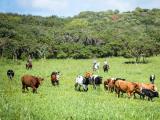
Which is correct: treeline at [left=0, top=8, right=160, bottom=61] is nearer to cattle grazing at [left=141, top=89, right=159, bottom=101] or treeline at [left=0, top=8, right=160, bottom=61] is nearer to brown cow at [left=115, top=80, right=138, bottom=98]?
brown cow at [left=115, top=80, right=138, bottom=98]

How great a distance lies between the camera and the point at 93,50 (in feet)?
292

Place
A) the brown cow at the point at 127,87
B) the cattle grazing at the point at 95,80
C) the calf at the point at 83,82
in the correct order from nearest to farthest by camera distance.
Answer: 1. the brown cow at the point at 127,87
2. the calf at the point at 83,82
3. the cattle grazing at the point at 95,80

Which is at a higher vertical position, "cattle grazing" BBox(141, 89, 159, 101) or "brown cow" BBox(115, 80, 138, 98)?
"brown cow" BBox(115, 80, 138, 98)

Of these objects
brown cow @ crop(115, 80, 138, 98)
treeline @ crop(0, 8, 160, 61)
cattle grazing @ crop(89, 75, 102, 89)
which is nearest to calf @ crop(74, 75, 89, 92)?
cattle grazing @ crop(89, 75, 102, 89)

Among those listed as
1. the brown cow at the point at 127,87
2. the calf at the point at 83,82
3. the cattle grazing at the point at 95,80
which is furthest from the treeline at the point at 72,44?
the brown cow at the point at 127,87

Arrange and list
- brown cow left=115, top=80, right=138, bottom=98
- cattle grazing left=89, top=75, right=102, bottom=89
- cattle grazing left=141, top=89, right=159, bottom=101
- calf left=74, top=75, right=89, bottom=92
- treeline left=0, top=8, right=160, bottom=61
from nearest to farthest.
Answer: cattle grazing left=141, top=89, right=159, bottom=101 → brown cow left=115, top=80, right=138, bottom=98 → calf left=74, top=75, right=89, bottom=92 → cattle grazing left=89, top=75, right=102, bottom=89 → treeline left=0, top=8, right=160, bottom=61

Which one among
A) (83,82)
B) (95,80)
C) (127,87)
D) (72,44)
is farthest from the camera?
(72,44)

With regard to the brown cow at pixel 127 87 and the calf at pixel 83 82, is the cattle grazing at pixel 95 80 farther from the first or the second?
the brown cow at pixel 127 87


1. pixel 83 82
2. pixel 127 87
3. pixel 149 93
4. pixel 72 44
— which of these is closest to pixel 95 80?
pixel 83 82

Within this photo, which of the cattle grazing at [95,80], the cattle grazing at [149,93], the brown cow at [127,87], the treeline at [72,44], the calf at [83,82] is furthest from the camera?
the treeline at [72,44]

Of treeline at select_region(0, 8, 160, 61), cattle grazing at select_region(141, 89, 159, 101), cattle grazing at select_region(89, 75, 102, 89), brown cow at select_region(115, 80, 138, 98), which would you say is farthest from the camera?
treeline at select_region(0, 8, 160, 61)

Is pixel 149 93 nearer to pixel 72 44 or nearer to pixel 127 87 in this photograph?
pixel 127 87

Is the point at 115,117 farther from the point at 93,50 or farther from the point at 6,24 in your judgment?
the point at 6,24

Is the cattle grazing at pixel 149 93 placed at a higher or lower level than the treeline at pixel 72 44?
lower
